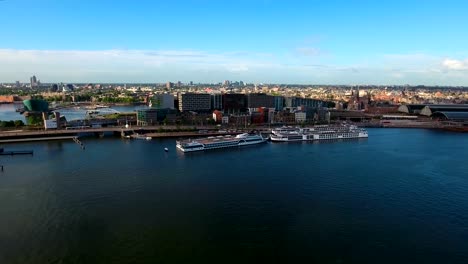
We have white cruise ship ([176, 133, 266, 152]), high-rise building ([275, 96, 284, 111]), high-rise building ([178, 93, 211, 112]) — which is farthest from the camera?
high-rise building ([275, 96, 284, 111])

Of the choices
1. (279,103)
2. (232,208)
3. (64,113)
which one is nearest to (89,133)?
(232,208)

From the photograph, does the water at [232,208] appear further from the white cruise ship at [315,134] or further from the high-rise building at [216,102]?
the high-rise building at [216,102]

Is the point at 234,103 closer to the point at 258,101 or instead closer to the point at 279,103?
the point at 258,101

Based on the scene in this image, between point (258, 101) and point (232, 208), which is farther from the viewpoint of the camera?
point (258, 101)

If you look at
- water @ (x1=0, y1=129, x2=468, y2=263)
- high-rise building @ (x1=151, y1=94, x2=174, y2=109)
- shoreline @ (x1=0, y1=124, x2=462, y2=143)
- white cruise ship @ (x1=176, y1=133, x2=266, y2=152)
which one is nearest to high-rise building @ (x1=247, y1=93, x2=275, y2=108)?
high-rise building @ (x1=151, y1=94, x2=174, y2=109)

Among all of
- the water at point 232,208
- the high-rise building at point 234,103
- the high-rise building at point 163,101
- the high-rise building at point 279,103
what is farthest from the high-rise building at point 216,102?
the water at point 232,208

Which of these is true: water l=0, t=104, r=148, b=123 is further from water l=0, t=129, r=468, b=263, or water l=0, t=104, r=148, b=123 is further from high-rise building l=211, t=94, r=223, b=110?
water l=0, t=129, r=468, b=263
